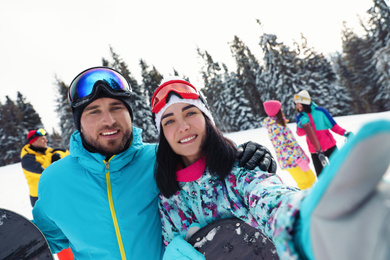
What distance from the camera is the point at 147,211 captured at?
71.8 inches

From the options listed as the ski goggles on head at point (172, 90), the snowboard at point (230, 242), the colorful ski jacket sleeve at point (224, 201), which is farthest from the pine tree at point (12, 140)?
the snowboard at point (230, 242)

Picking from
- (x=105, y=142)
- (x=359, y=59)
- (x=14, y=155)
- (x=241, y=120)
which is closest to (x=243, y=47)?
(x=241, y=120)

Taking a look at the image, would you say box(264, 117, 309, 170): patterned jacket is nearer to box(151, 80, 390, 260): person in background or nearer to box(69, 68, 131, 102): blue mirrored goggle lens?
box(151, 80, 390, 260): person in background

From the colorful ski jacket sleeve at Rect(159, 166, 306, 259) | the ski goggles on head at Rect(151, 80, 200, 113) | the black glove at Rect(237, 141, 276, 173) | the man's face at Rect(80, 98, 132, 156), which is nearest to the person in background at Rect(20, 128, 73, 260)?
the man's face at Rect(80, 98, 132, 156)

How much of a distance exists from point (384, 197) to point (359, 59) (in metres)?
37.4

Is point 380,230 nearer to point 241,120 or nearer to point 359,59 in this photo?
point 241,120

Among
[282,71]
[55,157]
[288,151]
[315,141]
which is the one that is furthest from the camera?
[282,71]

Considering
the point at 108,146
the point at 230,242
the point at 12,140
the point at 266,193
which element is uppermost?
the point at 12,140

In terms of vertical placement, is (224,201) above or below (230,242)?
above

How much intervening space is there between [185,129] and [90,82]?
109 centimetres

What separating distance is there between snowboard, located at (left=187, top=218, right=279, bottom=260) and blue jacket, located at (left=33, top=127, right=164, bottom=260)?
0.44 metres

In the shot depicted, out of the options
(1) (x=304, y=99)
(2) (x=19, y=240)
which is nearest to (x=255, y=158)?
(2) (x=19, y=240)

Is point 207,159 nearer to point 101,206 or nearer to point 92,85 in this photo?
point 101,206

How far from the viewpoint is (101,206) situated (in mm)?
1757
